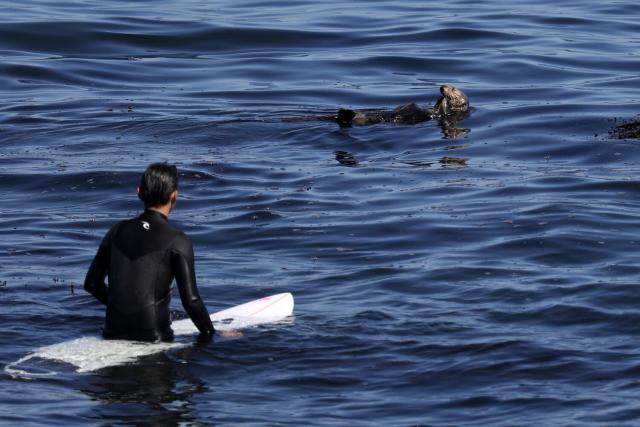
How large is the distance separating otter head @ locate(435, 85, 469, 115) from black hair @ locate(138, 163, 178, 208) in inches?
405

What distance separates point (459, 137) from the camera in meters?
17.9

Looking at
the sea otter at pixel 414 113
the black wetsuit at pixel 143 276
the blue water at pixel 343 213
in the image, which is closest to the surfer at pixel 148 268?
the black wetsuit at pixel 143 276

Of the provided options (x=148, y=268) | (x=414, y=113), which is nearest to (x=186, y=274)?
(x=148, y=268)

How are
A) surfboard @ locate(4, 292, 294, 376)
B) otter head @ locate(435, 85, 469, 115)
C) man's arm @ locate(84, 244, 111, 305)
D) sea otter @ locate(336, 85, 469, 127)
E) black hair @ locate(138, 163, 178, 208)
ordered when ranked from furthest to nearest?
1. otter head @ locate(435, 85, 469, 115)
2. sea otter @ locate(336, 85, 469, 127)
3. man's arm @ locate(84, 244, 111, 305)
4. surfboard @ locate(4, 292, 294, 376)
5. black hair @ locate(138, 163, 178, 208)

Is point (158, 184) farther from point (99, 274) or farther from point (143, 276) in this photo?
point (99, 274)

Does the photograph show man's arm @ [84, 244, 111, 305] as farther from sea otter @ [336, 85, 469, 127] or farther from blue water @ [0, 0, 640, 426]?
sea otter @ [336, 85, 469, 127]

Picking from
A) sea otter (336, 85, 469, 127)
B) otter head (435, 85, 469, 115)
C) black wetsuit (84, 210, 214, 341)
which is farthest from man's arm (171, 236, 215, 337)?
otter head (435, 85, 469, 115)

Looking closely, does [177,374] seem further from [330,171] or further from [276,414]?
[330,171]

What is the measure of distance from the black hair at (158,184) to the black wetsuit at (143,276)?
122 millimetres

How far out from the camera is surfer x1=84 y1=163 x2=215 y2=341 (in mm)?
8945

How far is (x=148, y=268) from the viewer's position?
29.6 feet

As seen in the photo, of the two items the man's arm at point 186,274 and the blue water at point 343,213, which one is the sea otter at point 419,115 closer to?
the blue water at point 343,213

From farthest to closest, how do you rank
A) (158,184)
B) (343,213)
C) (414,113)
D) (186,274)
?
(414,113), (343,213), (186,274), (158,184)

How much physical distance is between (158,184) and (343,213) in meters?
5.49
